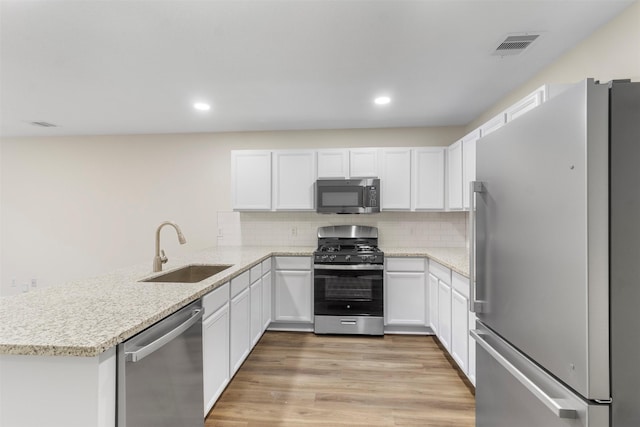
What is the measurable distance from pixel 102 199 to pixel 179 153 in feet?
4.45

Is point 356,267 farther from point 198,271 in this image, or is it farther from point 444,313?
point 198,271

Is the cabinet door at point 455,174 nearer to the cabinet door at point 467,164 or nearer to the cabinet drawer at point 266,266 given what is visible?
the cabinet door at point 467,164

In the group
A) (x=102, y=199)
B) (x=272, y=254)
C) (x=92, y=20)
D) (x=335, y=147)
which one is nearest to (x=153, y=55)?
(x=92, y=20)

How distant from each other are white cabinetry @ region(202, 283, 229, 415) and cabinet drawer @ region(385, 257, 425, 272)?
190 centimetres

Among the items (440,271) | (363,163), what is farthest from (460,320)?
(363,163)

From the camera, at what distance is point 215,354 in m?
2.03

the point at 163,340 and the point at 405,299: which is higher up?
the point at 163,340

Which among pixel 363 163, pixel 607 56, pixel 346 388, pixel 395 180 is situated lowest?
pixel 346 388

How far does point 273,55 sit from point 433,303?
2.76 metres

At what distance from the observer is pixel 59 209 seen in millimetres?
4551

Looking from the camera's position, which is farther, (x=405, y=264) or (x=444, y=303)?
(x=405, y=264)

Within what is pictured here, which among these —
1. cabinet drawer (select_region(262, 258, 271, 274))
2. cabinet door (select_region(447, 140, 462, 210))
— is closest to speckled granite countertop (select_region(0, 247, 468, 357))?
cabinet drawer (select_region(262, 258, 271, 274))

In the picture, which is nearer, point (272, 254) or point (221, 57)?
point (221, 57)

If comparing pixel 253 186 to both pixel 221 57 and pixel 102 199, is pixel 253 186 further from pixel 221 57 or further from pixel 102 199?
pixel 102 199
